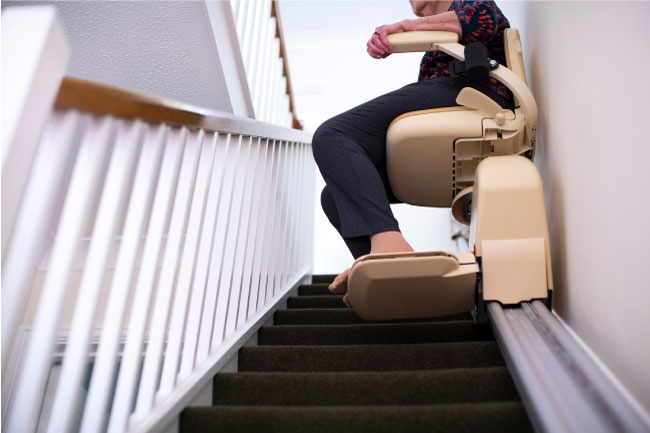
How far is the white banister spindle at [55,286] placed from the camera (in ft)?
2.32

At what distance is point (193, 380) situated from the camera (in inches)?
42.5

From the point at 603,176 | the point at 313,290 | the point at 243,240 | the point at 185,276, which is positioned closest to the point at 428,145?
the point at 603,176

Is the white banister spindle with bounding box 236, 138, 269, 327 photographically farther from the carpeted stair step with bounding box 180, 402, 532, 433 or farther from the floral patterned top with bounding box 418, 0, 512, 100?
the floral patterned top with bounding box 418, 0, 512, 100

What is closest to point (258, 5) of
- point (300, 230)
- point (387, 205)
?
point (300, 230)

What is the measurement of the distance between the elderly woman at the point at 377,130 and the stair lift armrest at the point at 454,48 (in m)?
0.03

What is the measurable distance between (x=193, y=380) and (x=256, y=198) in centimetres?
68

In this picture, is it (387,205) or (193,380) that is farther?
(387,205)

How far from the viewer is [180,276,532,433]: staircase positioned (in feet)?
3.00

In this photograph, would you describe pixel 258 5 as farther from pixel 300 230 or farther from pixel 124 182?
pixel 124 182

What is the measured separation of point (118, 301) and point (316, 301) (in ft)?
4.10

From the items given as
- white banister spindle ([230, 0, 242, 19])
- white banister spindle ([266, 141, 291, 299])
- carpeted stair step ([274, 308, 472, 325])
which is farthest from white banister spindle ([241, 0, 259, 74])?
carpeted stair step ([274, 308, 472, 325])

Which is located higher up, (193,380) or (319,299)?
(319,299)

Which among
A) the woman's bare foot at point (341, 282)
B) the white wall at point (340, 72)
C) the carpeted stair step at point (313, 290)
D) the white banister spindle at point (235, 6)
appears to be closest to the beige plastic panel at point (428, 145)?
the woman's bare foot at point (341, 282)

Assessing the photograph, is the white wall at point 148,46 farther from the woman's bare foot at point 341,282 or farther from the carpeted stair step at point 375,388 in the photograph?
the carpeted stair step at point 375,388
